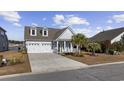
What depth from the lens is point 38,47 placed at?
1254 inches

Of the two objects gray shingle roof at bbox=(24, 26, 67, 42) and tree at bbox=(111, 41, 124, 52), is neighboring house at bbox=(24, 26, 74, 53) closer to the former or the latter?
gray shingle roof at bbox=(24, 26, 67, 42)

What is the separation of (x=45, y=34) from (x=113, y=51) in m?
14.5

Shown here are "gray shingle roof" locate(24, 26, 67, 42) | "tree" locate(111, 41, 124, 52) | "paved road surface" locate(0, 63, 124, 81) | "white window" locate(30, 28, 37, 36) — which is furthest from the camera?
"white window" locate(30, 28, 37, 36)

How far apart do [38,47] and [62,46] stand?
Answer: 4.94m

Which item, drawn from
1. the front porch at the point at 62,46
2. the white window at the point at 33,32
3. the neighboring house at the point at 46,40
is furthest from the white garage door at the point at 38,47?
the white window at the point at 33,32

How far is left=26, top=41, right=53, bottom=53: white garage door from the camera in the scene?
31122mm

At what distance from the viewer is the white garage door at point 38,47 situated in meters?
31.1

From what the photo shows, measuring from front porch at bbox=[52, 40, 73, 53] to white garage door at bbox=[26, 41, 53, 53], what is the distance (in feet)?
3.97

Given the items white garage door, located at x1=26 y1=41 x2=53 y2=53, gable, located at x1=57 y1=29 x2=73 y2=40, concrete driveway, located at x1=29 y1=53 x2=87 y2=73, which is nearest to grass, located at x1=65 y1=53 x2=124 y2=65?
concrete driveway, located at x1=29 y1=53 x2=87 y2=73

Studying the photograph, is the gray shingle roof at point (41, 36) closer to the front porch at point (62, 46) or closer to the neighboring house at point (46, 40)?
the neighboring house at point (46, 40)

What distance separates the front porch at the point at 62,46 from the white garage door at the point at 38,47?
1210mm

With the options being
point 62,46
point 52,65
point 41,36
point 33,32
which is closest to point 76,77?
point 52,65

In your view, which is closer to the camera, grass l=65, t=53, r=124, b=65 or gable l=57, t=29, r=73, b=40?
grass l=65, t=53, r=124, b=65
